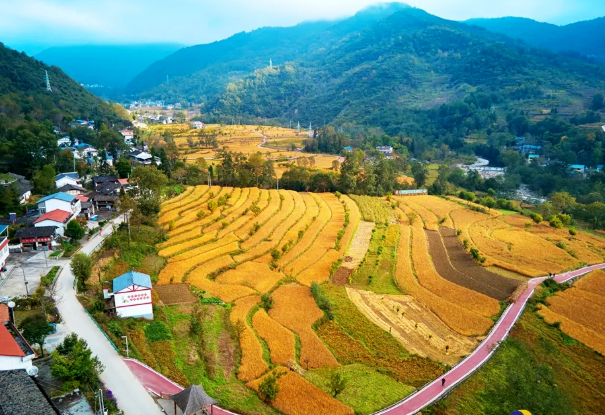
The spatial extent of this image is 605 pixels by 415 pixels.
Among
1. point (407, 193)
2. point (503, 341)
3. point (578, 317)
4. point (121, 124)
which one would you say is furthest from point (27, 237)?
point (121, 124)

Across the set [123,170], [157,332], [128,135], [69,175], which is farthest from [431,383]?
[128,135]

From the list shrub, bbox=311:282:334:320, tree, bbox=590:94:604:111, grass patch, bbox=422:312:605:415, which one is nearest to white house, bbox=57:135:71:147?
shrub, bbox=311:282:334:320

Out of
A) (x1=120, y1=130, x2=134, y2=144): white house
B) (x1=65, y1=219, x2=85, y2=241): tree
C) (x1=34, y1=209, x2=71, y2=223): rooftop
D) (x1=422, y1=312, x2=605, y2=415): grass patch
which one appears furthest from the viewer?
(x1=120, y1=130, x2=134, y2=144): white house

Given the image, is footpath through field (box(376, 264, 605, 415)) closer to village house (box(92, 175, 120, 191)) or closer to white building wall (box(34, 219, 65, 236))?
white building wall (box(34, 219, 65, 236))

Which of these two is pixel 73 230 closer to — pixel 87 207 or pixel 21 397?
pixel 87 207

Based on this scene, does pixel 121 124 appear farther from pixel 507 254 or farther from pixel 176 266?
pixel 507 254

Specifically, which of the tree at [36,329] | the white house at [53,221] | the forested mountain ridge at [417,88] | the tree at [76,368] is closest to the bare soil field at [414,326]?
the tree at [76,368]
